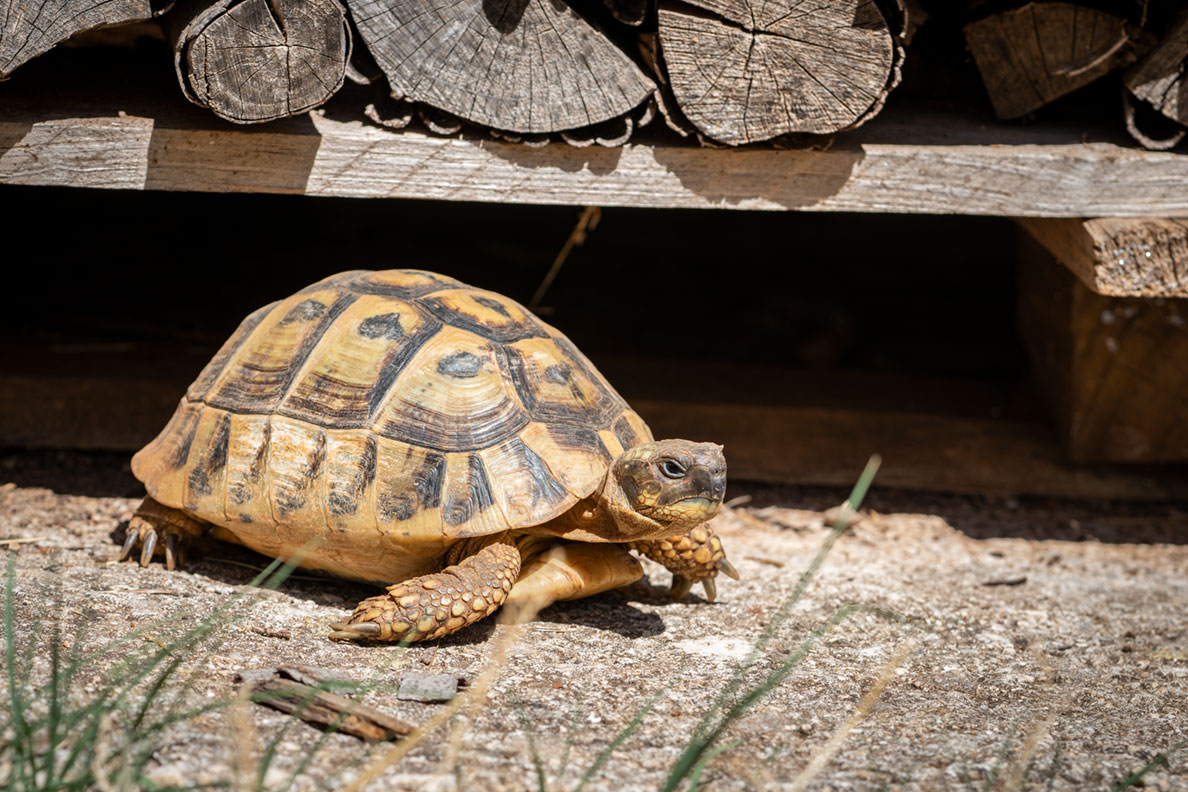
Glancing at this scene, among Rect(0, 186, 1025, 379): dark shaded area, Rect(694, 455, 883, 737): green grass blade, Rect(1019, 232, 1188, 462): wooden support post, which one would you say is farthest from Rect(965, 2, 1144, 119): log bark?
Rect(0, 186, 1025, 379): dark shaded area

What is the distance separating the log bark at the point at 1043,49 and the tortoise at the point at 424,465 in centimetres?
146

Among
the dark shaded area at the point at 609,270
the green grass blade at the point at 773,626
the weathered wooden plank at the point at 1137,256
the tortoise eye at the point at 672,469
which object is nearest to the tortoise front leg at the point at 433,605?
the tortoise eye at the point at 672,469

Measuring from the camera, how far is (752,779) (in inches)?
66.8

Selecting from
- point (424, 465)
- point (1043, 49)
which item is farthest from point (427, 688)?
point (1043, 49)

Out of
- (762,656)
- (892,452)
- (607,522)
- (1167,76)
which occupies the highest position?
(1167,76)

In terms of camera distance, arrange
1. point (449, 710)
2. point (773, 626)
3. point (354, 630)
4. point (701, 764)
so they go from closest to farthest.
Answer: point (701, 764) < point (449, 710) < point (354, 630) < point (773, 626)

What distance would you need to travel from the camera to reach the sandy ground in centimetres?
177

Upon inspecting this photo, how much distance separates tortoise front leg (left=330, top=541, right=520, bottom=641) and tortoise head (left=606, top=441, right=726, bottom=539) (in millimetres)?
315

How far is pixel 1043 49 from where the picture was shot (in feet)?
9.56

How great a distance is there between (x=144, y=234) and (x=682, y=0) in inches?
143

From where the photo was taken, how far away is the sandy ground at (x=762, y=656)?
5.81 feet

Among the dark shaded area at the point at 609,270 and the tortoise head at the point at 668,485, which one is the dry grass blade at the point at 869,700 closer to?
the tortoise head at the point at 668,485

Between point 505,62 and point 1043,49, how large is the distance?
1.48 metres

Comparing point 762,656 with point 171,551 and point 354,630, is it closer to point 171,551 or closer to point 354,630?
point 354,630
